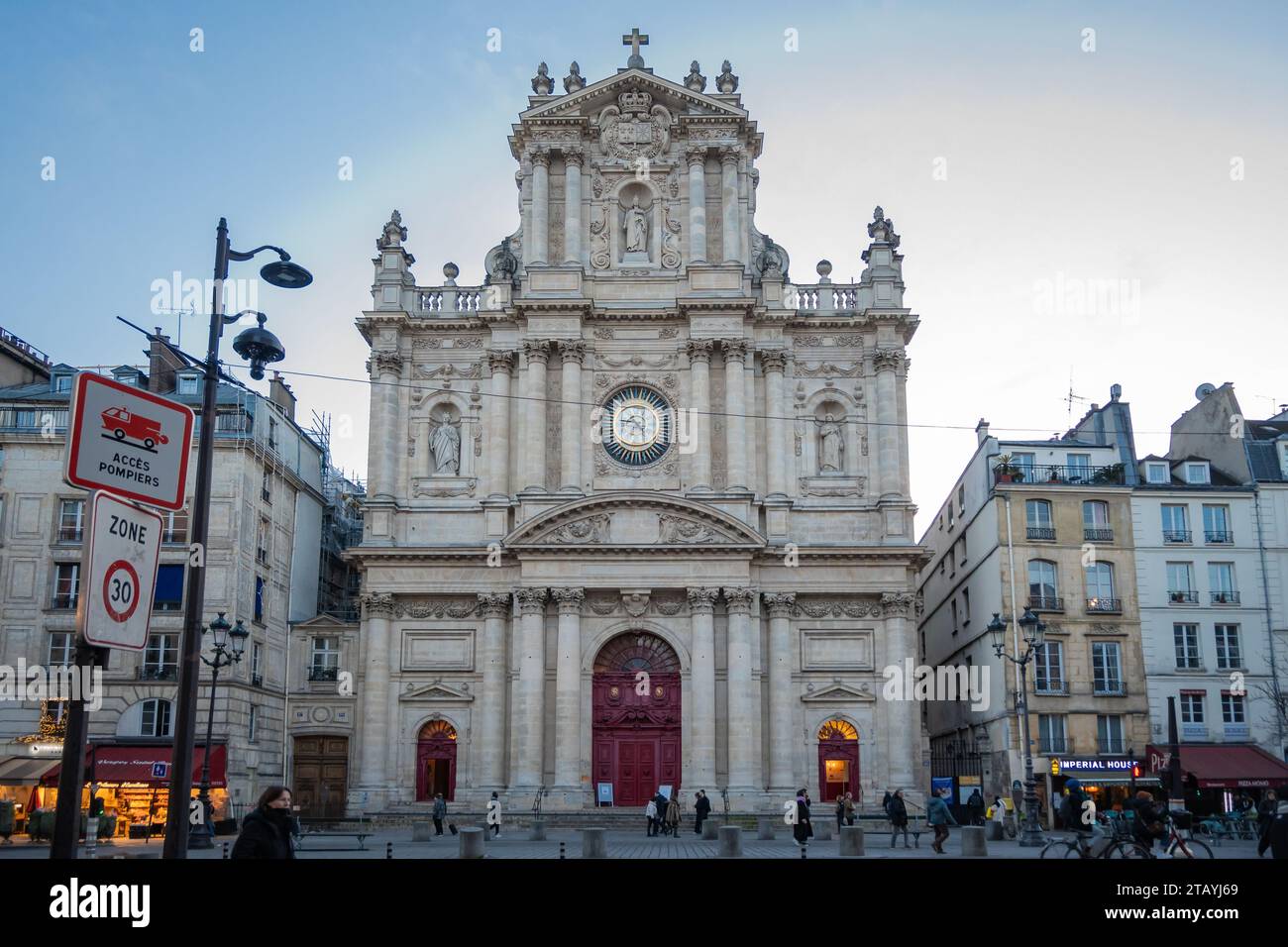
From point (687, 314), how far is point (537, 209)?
22.6ft

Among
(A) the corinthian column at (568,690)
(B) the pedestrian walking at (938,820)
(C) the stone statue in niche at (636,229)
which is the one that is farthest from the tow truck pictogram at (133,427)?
(C) the stone statue in niche at (636,229)

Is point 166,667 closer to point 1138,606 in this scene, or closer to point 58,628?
point 58,628

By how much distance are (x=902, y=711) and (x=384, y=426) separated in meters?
20.9

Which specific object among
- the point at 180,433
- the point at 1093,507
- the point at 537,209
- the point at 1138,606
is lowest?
the point at 180,433

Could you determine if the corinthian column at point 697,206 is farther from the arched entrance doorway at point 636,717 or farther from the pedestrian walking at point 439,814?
the pedestrian walking at point 439,814

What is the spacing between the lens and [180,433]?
9.03 meters

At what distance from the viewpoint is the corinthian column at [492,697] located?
42.5 meters

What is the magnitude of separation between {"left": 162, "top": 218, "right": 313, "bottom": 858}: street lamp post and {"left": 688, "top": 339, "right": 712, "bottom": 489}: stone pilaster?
28.3 meters

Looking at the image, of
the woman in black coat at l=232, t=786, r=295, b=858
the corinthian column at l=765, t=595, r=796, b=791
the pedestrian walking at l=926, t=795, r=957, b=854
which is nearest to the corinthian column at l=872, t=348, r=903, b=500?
the corinthian column at l=765, t=595, r=796, b=791

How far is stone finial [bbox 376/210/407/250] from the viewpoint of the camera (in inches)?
1870

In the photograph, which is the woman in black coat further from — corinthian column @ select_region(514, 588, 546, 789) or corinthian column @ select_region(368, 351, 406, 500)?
corinthian column @ select_region(368, 351, 406, 500)

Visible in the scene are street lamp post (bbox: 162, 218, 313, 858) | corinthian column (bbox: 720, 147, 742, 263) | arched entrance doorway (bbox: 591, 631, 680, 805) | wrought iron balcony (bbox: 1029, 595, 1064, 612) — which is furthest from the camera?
corinthian column (bbox: 720, 147, 742, 263)

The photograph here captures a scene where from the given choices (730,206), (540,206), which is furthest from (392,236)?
(730,206)
